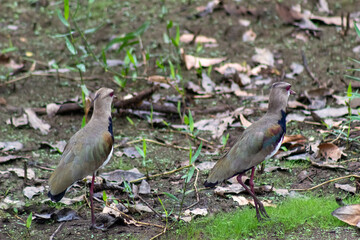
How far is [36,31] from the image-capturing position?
951 centimetres

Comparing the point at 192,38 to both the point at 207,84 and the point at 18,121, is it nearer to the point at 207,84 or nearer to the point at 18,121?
the point at 207,84

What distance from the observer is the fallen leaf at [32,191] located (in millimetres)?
5324

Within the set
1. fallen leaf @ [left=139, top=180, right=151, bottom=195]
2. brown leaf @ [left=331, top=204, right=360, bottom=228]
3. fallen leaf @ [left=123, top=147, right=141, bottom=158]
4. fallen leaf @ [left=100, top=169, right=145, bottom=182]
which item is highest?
brown leaf @ [left=331, top=204, right=360, bottom=228]

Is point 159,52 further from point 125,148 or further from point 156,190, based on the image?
point 156,190

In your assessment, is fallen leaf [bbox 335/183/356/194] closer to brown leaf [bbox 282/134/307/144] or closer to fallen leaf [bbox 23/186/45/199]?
brown leaf [bbox 282/134/307/144]

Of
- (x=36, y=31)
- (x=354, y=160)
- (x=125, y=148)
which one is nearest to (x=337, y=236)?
(x=354, y=160)

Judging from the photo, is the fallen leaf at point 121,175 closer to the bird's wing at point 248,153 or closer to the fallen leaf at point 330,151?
the bird's wing at point 248,153

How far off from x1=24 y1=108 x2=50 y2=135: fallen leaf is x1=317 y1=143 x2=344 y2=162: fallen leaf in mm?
3208

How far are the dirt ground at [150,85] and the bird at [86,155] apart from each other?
422 mm

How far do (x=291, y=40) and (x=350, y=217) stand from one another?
4.74 m

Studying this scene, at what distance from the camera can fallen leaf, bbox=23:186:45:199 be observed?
5324mm

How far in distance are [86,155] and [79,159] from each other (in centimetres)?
7

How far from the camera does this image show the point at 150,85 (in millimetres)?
7836

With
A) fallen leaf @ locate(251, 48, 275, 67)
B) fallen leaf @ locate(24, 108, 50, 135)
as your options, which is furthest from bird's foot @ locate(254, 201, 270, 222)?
fallen leaf @ locate(251, 48, 275, 67)
